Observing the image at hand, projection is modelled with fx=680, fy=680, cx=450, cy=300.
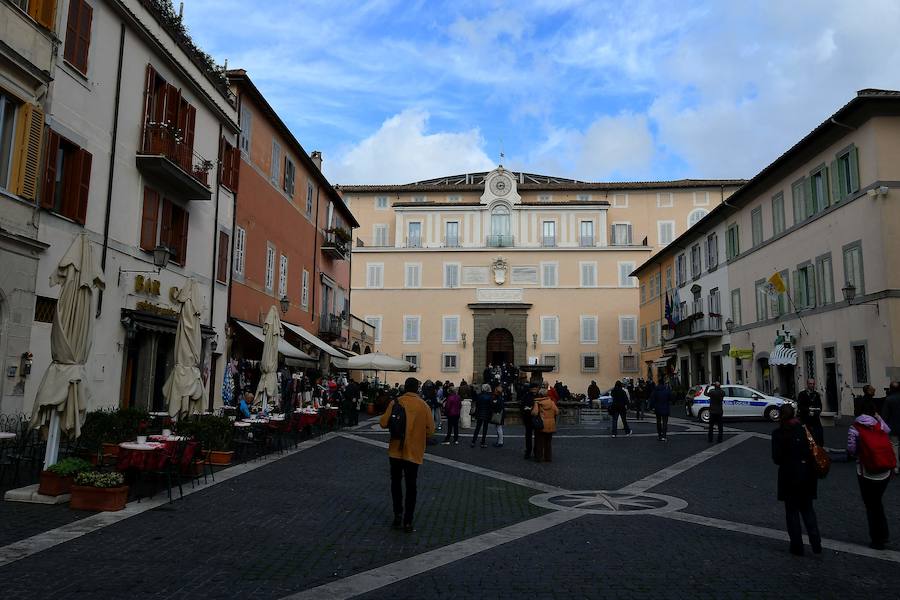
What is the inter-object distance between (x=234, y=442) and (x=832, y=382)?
824 inches

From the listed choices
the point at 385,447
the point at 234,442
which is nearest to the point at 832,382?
the point at 385,447

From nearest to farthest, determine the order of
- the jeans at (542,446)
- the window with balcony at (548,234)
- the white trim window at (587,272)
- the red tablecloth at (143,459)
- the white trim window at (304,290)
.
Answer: the red tablecloth at (143,459) → the jeans at (542,446) → the white trim window at (304,290) → the white trim window at (587,272) → the window with balcony at (548,234)

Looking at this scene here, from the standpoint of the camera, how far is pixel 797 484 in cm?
658

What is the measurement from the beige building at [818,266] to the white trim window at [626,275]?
12836 mm

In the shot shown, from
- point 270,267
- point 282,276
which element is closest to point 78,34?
point 270,267

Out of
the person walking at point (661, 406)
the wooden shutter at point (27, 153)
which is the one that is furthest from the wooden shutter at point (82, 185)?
the person walking at point (661, 406)

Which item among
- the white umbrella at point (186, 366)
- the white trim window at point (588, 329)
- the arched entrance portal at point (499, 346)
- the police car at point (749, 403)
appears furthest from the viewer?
the arched entrance portal at point (499, 346)

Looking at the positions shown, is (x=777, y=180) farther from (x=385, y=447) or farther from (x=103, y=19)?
(x=103, y=19)

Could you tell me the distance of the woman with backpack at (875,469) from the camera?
682cm

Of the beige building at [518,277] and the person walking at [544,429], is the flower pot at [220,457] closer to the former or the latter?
the person walking at [544,429]

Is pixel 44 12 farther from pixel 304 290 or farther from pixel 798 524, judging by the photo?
pixel 304 290

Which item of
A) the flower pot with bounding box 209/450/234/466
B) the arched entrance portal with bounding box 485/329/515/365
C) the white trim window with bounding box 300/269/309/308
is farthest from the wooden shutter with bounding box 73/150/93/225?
the arched entrance portal with bounding box 485/329/515/365

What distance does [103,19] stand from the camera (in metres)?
14.7

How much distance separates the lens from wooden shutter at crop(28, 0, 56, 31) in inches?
490
